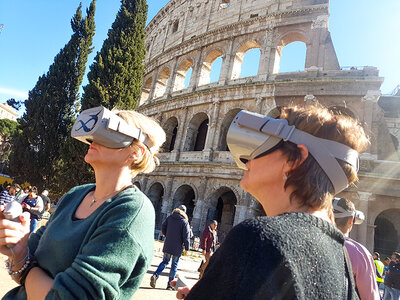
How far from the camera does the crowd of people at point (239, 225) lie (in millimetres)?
724

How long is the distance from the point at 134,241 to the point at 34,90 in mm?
23683

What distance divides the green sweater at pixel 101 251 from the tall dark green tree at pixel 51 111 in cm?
1868

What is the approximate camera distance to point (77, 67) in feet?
65.8

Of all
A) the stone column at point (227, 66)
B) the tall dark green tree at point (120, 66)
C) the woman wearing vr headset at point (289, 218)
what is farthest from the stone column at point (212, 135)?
the woman wearing vr headset at point (289, 218)

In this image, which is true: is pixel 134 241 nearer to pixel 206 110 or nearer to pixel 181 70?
Result: pixel 206 110

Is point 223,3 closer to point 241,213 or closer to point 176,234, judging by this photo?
point 241,213

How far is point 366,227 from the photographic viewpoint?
11.0 m

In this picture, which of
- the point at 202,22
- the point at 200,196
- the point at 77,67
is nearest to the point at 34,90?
the point at 77,67

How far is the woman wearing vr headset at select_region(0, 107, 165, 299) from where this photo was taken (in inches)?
45.5

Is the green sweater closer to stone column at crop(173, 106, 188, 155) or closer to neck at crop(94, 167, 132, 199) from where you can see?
neck at crop(94, 167, 132, 199)

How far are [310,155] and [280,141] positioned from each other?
0.14m

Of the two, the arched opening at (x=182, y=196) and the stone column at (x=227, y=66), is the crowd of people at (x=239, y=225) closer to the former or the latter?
the arched opening at (x=182, y=196)

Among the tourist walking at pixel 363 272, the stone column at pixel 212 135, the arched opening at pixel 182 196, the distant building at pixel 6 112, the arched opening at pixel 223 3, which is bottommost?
the tourist walking at pixel 363 272

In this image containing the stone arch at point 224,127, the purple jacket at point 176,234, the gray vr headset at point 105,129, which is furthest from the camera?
the stone arch at point 224,127
